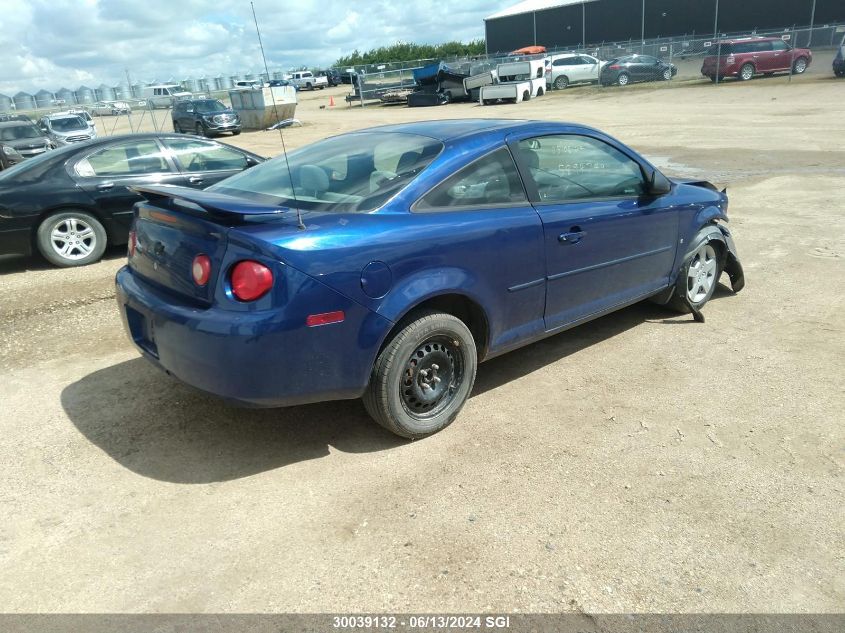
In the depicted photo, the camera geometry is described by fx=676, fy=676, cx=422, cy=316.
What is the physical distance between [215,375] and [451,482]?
121 cm

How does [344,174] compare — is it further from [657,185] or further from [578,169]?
[657,185]

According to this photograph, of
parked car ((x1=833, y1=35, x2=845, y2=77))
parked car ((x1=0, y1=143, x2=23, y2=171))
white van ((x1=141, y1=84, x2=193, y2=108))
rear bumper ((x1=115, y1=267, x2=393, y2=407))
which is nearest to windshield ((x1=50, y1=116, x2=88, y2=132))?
parked car ((x1=0, y1=143, x2=23, y2=171))

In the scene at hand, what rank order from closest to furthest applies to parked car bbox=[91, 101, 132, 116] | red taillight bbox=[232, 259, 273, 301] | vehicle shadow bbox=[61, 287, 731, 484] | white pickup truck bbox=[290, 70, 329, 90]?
red taillight bbox=[232, 259, 273, 301]
vehicle shadow bbox=[61, 287, 731, 484]
parked car bbox=[91, 101, 132, 116]
white pickup truck bbox=[290, 70, 329, 90]

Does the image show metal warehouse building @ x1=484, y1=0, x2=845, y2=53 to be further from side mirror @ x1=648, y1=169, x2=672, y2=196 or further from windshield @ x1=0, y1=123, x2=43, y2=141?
side mirror @ x1=648, y1=169, x2=672, y2=196

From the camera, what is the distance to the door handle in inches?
157

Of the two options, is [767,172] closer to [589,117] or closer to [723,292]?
[723,292]

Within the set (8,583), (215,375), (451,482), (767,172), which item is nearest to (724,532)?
(451,482)

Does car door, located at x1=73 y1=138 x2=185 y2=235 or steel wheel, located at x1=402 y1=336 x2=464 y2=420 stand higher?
car door, located at x1=73 y1=138 x2=185 y2=235

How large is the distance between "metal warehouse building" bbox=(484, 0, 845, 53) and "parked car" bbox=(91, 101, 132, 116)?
3879 centimetres

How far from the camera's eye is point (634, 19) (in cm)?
5281

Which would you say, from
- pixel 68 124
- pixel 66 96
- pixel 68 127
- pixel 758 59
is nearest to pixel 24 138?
pixel 68 127

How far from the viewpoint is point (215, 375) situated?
308 centimetres

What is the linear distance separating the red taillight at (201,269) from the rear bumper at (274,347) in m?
0.13

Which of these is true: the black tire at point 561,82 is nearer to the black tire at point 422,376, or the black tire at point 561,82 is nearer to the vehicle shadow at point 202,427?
the vehicle shadow at point 202,427
